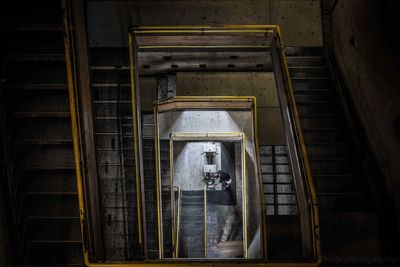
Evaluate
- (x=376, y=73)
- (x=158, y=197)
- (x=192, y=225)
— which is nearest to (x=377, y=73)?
(x=376, y=73)

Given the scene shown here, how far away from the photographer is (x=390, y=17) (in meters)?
4.23

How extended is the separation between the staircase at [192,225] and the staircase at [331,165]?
5.63 m

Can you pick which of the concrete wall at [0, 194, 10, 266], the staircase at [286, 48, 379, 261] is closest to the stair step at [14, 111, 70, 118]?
the concrete wall at [0, 194, 10, 266]

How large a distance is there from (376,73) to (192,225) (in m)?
7.22

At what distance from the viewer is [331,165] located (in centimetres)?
552

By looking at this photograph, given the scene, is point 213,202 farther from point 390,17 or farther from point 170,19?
point 390,17

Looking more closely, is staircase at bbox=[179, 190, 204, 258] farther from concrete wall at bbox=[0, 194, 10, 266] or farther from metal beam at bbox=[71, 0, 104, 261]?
metal beam at bbox=[71, 0, 104, 261]

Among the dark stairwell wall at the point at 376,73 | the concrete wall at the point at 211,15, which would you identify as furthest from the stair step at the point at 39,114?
the dark stairwell wall at the point at 376,73

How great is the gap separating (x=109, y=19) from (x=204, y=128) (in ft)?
12.0

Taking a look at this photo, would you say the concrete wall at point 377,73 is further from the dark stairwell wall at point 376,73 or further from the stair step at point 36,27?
the stair step at point 36,27

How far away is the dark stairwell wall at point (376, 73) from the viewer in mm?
4262

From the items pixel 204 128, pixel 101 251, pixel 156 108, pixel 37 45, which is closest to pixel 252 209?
pixel 204 128

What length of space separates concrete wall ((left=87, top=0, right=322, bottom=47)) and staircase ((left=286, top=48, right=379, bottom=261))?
447 millimetres

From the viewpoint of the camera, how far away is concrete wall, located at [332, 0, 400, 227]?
168 inches
